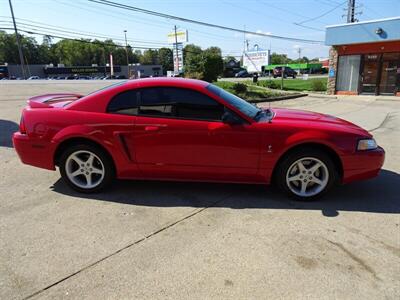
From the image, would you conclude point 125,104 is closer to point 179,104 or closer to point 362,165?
point 179,104

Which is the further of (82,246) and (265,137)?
(265,137)

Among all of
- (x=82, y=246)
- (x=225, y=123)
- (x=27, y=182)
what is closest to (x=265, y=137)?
(x=225, y=123)

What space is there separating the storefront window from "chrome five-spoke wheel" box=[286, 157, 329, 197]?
1988 cm

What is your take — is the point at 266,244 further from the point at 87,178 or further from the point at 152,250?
the point at 87,178

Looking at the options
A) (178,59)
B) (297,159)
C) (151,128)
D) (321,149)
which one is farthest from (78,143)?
(178,59)

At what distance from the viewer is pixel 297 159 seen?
398 centimetres

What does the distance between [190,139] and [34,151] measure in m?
2.07

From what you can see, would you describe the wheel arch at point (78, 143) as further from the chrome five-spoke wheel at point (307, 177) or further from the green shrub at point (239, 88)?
the green shrub at point (239, 88)

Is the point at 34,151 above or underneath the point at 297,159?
above

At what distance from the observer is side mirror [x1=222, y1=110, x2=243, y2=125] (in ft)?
12.8

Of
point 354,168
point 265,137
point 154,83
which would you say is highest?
point 154,83

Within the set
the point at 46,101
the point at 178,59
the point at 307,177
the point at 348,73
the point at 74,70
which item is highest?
the point at 178,59

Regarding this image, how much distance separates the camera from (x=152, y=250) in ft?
10.00

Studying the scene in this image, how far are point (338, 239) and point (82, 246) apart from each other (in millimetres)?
2518
